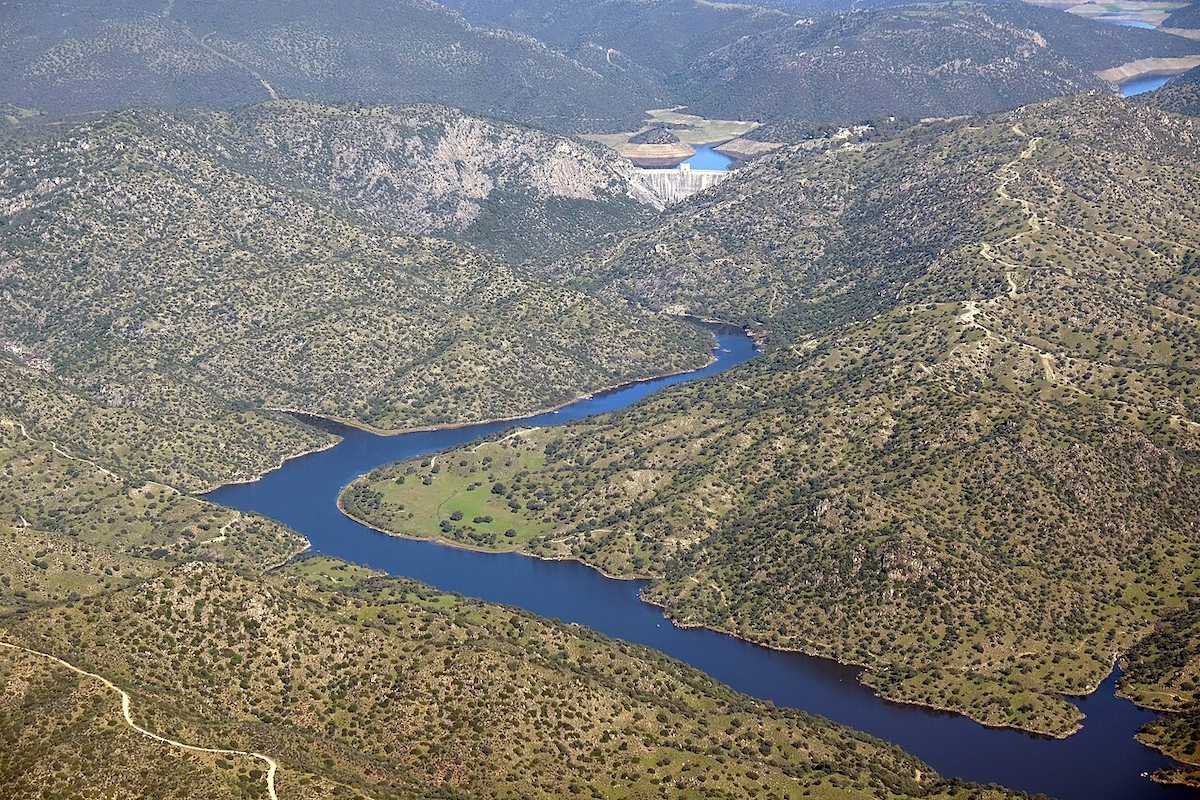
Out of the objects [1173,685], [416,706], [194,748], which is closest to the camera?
[194,748]

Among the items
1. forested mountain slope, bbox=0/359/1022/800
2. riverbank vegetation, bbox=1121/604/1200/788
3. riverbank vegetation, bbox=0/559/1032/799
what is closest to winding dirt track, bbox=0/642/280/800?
forested mountain slope, bbox=0/359/1022/800

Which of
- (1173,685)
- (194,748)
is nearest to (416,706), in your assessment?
(194,748)

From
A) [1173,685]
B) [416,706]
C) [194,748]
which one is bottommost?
[1173,685]

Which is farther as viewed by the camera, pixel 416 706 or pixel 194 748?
pixel 416 706

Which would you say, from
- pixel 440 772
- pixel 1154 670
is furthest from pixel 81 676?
pixel 1154 670

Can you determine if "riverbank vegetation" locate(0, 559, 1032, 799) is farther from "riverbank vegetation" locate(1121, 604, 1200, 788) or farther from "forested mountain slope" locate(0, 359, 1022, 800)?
"riverbank vegetation" locate(1121, 604, 1200, 788)

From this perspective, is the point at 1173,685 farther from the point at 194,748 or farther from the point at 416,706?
the point at 194,748

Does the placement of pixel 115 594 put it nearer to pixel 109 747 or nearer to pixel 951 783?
pixel 109 747

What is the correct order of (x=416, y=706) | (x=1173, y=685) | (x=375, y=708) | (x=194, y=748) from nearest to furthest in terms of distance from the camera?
(x=194, y=748) < (x=416, y=706) < (x=375, y=708) < (x=1173, y=685)

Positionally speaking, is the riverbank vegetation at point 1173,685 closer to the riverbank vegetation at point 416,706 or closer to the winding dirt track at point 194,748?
the riverbank vegetation at point 416,706

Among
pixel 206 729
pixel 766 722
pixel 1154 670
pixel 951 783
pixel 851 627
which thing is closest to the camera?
pixel 206 729

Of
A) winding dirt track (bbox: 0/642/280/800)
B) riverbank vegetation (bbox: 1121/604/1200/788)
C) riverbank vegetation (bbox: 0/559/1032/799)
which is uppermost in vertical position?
winding dirt track (bbox: 0/642/280/800)
